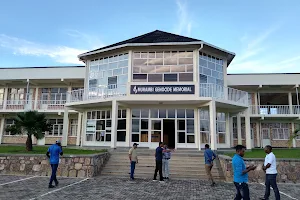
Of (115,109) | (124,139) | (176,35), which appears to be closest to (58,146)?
(115,109)

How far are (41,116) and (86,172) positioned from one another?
521cm

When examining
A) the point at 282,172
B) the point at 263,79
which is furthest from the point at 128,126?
the point at 263,79

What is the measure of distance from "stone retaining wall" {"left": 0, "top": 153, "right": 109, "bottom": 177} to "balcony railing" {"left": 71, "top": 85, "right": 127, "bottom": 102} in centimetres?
618

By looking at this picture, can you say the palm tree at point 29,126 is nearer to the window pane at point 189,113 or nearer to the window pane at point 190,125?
the window pane at point 190,125

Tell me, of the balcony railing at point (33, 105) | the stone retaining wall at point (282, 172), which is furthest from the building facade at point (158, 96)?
the balcony railing at point (33, 105)

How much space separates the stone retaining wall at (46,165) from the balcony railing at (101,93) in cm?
618

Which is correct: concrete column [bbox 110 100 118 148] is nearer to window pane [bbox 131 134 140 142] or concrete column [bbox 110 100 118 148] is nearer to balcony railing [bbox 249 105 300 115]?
window pane [bbox 131 134 140 142]

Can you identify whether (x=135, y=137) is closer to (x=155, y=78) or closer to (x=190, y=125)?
(x=190, y=125)

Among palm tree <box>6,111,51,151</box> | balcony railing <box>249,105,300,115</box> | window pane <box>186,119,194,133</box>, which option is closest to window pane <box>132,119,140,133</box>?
window pane <box>186,119,194,133</box>

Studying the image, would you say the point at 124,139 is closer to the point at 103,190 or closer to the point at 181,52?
the point at 181,52

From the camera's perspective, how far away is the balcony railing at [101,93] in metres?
16.7

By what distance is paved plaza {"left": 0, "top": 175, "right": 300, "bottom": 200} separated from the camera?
7.02 meters

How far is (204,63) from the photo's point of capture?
1734 cm

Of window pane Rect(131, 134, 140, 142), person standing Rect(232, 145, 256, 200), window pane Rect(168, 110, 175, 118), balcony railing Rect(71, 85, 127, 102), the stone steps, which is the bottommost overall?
the stone steps
